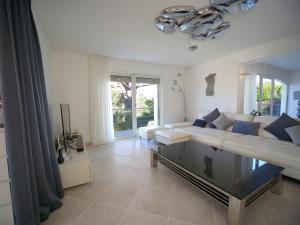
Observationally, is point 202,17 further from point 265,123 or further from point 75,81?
point 75,81

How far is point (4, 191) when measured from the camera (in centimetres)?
122

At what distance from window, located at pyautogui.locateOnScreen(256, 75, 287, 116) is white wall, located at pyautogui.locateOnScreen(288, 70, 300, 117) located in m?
0.25

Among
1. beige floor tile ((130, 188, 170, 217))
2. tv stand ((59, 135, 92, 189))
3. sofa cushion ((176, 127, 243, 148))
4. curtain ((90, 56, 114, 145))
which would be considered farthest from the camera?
curtain ((90, 56, 114, 145))

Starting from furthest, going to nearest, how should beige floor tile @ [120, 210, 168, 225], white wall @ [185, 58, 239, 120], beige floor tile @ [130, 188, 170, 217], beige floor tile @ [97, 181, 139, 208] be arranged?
white wall @ [185, 58, 239, 120], beige floor tile @ [97, 181, 139, 208], beige floor tile @ [130, 188, 170, 217], beige floor tile @ [120, 210, 168, 225]

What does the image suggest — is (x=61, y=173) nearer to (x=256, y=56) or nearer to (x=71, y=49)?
(x=71, y=49)

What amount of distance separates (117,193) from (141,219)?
53 cm

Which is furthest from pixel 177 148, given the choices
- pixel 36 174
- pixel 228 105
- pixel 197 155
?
pixel 228 105

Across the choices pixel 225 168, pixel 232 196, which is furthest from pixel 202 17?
pixel 232 196

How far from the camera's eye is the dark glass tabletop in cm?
144

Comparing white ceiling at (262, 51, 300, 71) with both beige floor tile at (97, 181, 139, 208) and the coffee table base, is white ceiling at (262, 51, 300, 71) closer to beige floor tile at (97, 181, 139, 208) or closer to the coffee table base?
the coffee table base

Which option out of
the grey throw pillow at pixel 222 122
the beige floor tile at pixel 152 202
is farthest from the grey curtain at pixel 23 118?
the grey throw pillow at pixel 222 122

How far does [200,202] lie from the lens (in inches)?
67.2

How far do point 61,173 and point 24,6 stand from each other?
6.09ft

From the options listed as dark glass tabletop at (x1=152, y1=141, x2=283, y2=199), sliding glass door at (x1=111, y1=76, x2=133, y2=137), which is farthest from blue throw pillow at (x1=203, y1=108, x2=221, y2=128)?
sliding glass door at (x1=111, y1=76, x2=133, y2=137)
